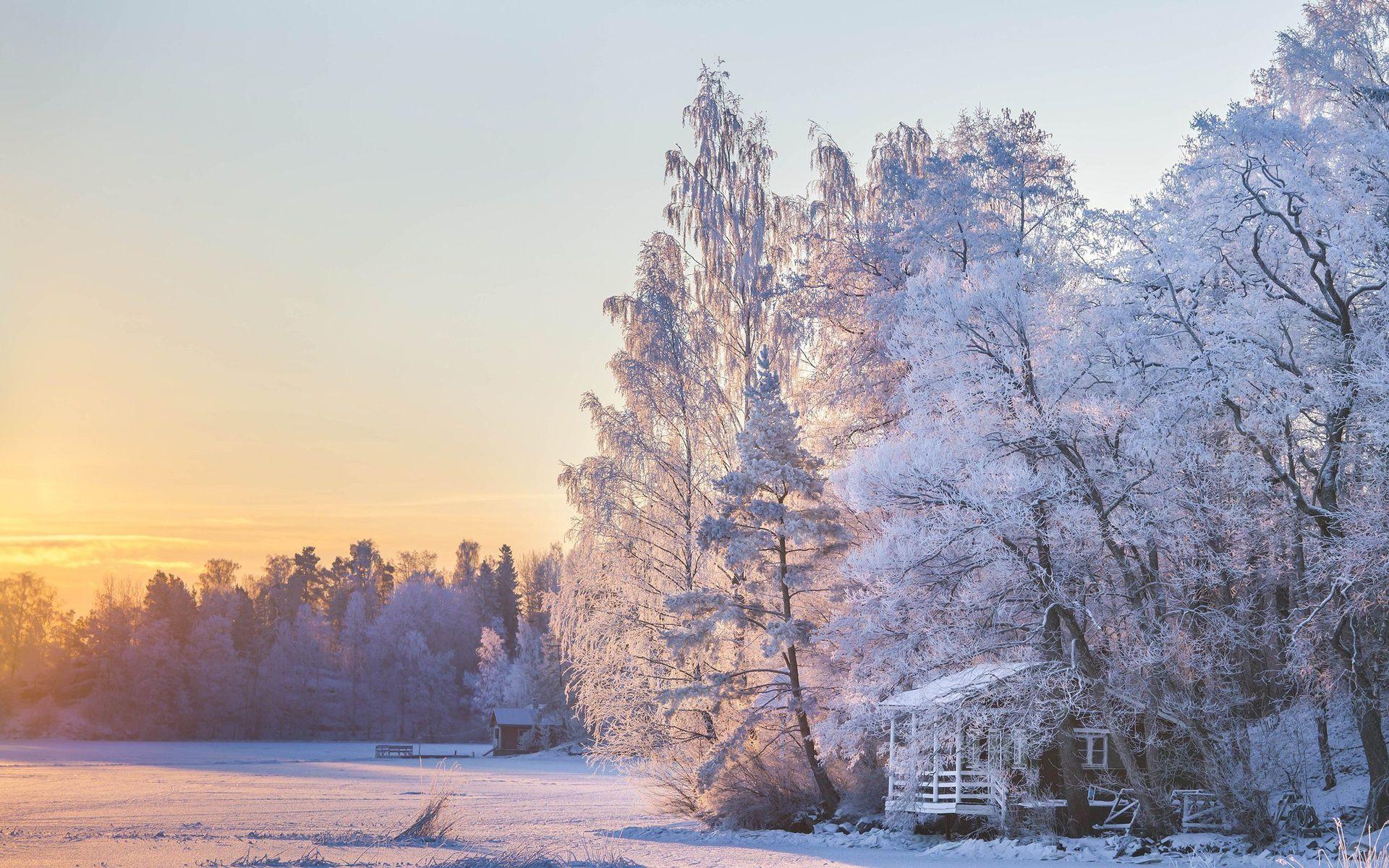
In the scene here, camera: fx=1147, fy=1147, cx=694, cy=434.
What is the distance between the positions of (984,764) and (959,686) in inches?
93.9

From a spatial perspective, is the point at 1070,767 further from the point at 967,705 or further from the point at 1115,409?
the point at 1115,409

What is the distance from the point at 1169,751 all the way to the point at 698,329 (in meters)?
13.8

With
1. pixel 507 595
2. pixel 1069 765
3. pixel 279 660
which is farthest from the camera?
pixel 507 595

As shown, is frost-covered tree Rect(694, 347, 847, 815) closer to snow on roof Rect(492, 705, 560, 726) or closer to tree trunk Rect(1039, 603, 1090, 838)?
tree trunk Rect(1039, 603, 1090, 838)

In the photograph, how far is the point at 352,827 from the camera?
72.0 feet

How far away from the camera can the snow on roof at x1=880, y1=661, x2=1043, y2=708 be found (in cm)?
1848

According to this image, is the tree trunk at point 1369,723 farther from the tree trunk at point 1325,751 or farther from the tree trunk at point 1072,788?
the tree trunk at point 1072,788

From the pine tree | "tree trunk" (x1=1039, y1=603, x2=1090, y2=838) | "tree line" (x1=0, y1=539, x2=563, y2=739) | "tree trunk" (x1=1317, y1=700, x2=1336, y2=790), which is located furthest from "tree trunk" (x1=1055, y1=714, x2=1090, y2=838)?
the pine tree

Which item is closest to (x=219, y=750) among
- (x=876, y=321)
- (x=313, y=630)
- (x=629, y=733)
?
(x=313, y=630)

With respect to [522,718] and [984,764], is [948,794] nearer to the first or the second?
[984,764]

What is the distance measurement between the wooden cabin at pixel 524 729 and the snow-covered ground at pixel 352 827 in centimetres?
2963

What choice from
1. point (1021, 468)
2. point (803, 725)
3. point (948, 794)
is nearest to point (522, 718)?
point (803, 725)

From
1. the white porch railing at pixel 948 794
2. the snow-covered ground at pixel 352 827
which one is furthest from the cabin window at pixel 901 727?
the snow-covered ground at pixel 352 827

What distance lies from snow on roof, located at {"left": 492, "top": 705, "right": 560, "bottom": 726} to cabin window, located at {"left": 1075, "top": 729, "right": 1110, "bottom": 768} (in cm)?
6017
